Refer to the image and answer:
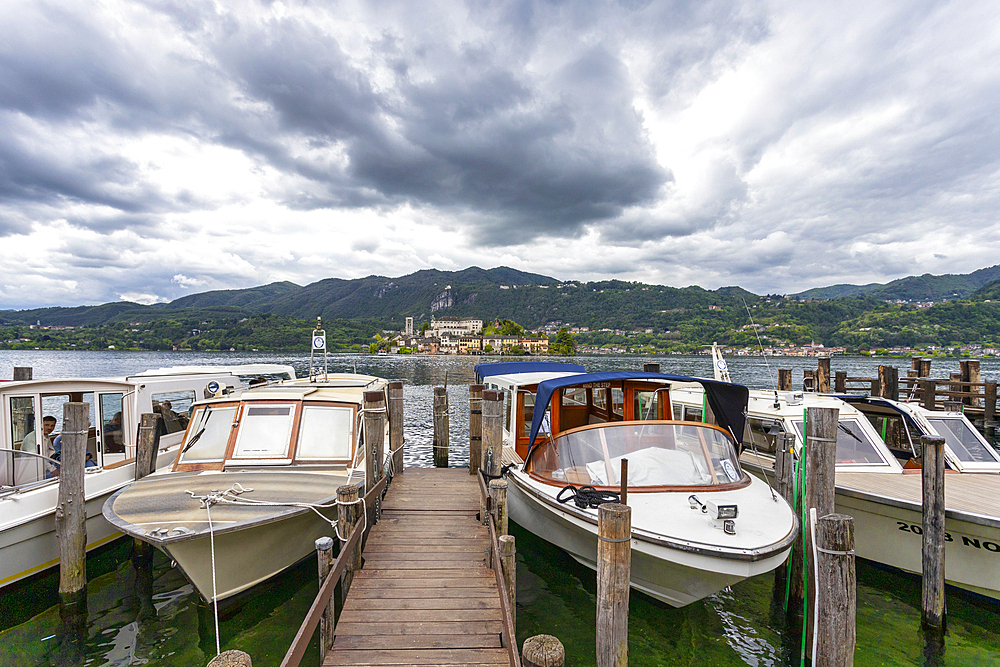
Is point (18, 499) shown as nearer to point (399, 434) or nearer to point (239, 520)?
point (239, 520)

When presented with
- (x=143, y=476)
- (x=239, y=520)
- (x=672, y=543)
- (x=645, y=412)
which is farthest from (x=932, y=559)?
(x=143, y=476)

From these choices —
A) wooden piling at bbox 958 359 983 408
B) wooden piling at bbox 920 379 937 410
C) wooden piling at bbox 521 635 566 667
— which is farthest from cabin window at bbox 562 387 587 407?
wooden piling at bbox 958 359 983 408

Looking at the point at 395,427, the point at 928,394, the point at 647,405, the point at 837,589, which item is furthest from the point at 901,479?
the point at 928,394

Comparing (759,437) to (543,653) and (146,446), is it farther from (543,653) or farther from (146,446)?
(146,446)

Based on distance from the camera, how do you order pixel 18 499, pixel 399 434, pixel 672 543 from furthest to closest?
pixel 399 434, pixel 18 499, pixel 672 543

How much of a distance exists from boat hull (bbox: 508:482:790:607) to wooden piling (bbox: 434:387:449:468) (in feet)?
20.9

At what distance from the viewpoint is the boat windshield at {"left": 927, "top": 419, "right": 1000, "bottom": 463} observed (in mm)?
8719

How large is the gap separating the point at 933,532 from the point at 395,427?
342 inches

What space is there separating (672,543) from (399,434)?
6.33 metres

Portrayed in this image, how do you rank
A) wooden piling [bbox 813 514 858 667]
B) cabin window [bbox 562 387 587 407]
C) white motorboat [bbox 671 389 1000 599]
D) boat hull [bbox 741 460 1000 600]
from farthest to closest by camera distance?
cabin window [bbox 562 387 587 407] < white motorboat [bbox 671 389 1000 599] < boat hull [bbox 741 460 1000 600] < wooden piling [bbox 813 514 858 667]

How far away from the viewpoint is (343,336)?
16150 centimetres

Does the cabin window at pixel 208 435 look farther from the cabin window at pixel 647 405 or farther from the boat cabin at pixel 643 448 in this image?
the cabin window at pixel 647 405

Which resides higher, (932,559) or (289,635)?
(932,559)

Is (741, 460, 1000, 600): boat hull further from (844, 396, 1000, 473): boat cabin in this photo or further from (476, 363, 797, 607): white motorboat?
(476, 363, 797, 607): white motorboat
